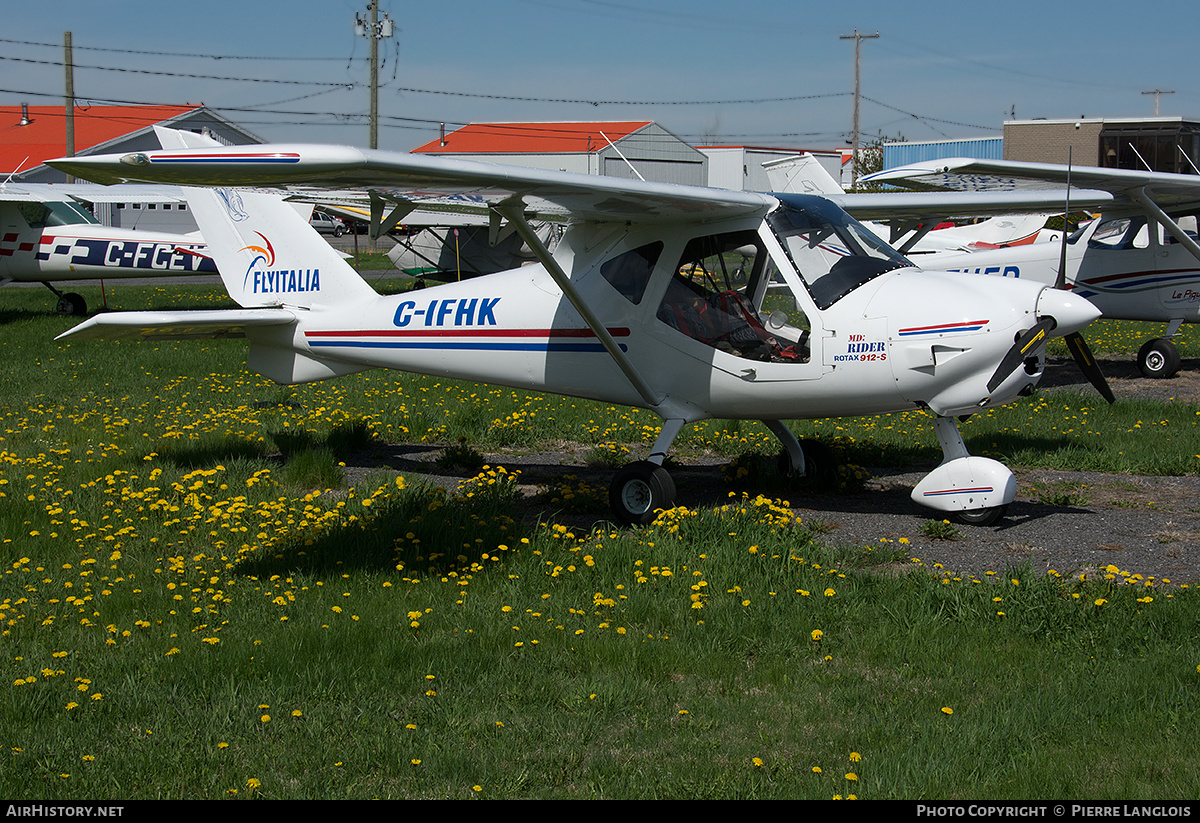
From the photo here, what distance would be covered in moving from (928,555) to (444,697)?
3.36m

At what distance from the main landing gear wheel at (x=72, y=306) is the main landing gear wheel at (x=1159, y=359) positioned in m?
20.5

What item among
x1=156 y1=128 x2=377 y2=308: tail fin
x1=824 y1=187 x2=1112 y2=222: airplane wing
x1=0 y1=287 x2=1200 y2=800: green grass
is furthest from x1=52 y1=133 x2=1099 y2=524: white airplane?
x1=824 y1=187 x2=1112 y2=222: airplane wing

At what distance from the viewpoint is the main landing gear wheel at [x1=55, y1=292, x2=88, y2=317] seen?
22.9 metres

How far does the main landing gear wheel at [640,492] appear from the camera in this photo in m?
7.34

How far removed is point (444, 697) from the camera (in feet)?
14.5

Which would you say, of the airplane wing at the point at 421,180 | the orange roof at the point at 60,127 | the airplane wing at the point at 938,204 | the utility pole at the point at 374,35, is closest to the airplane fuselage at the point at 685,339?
the airplane wing at the point at 421,180

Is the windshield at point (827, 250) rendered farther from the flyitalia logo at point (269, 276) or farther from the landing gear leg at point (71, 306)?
the landing gear leg at point (71, 306)

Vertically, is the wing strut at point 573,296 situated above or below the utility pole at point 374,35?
below

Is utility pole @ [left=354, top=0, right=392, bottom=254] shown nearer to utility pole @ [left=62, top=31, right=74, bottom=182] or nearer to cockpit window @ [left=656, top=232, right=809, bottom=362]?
utility pole @ [left=62, top=31, right=74, bottom=182]

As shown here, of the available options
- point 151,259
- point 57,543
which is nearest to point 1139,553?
point 57,543

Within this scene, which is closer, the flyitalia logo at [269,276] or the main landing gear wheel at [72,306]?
the flyitalia logo at [269,276]

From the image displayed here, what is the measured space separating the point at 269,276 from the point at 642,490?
4.43m

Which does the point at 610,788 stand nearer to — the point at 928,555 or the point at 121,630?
the point at 121,630

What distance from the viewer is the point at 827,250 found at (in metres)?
7.20
